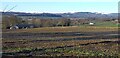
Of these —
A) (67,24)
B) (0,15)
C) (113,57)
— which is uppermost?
(0,15)

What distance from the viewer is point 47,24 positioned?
103 meters

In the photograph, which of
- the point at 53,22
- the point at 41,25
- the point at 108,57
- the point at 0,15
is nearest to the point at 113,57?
the point at 108,57

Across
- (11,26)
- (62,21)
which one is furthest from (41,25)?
(11,26)

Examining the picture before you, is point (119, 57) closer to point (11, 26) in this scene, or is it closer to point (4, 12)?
point (4, 12)

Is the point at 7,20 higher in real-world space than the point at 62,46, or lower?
higher

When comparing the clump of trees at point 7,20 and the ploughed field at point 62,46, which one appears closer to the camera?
the clump of trees at point 7,20

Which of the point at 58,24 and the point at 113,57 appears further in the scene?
the point at 58,24

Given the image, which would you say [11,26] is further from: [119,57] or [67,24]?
[119,57]

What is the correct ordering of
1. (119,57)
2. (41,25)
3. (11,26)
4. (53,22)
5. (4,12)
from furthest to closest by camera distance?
(53,22) → (41,25) → (11,26) → (119,57) → (4,12)

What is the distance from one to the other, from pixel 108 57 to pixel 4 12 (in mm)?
9250

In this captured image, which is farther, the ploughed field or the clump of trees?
the ploughed field

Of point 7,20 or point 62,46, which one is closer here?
point 62,46

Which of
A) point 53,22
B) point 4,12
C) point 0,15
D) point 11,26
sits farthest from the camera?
point 53,22

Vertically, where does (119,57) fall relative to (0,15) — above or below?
below
